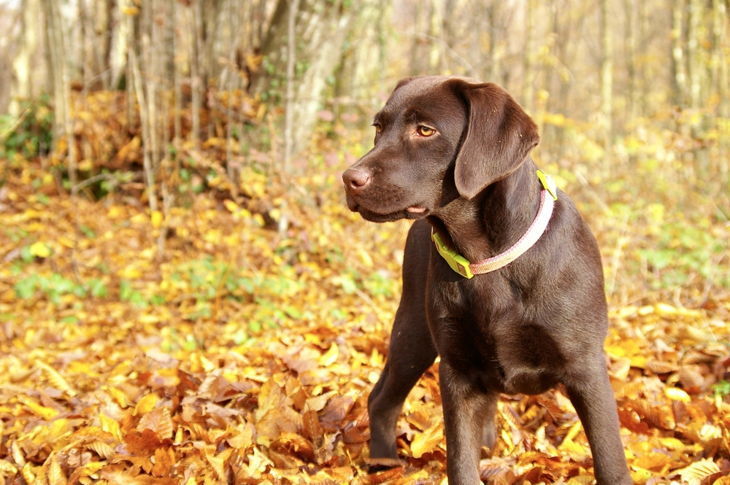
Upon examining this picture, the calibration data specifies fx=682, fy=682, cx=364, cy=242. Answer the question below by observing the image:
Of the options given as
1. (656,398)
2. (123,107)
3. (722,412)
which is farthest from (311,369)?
(123,107)

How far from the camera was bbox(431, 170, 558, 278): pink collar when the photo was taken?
2568 millimetres

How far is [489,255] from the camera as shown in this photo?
104 inches

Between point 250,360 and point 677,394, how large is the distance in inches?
112

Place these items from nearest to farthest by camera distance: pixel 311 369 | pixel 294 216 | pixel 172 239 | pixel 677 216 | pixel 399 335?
1. pixel 399 335
2. pixel 311 369
3. pixel 294 216
4. pixel 172 239
5. pixel 677 216

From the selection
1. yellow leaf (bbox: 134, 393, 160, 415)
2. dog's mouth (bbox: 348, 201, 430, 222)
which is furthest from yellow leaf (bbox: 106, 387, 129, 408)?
dog's mouth (bbox: 348, 201, 430, 222)

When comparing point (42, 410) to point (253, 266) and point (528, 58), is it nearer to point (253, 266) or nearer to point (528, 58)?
point (253, 266)

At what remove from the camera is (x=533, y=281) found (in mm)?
2578

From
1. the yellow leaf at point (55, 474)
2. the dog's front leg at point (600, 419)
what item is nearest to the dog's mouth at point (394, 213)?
the dog's front leg at point (600, 419)

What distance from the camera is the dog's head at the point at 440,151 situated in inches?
95.7

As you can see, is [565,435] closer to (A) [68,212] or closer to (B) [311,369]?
(B) [311,369]

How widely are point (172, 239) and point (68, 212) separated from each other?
65.7 inches

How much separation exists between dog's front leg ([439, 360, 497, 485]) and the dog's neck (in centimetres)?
52

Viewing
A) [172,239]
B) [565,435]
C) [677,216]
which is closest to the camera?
[565,435]

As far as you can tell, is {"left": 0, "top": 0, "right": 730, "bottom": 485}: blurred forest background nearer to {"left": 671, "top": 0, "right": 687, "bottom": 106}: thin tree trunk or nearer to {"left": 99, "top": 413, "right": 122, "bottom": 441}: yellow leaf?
{"left": 99, "top": 413, "right": 122, "bottom": 441}: yellow leaf
